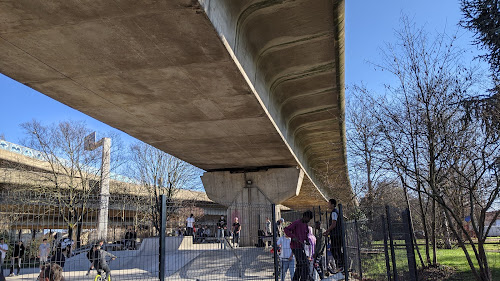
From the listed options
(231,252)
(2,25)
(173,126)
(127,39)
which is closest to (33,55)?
(2,25)

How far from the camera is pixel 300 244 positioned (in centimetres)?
844

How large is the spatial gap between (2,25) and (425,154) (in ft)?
36.3

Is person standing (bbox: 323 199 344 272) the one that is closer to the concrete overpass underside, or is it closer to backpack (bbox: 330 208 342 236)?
backpack (bbox: 330 208 342 236)

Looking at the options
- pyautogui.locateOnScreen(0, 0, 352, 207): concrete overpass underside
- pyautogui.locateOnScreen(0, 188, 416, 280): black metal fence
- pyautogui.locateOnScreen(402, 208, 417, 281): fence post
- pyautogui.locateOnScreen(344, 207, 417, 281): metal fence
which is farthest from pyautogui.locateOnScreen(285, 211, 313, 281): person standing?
pyautogui.locateOnScreen(0, 0, 352, 207): concrete overpass underside

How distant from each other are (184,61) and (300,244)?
15.4 ft

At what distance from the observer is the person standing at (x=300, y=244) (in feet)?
Answer: 27.3

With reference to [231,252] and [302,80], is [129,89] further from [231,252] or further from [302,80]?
[231,252]

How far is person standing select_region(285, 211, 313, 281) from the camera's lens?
27.3 ft

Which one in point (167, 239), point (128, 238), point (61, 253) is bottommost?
point (167, 239)

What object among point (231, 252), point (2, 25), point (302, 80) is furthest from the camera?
point (231, 252)

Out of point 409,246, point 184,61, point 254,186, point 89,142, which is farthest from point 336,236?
point 89,142

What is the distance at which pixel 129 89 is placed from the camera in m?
8.70

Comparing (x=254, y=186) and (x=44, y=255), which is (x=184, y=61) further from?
(x=254, y=186)

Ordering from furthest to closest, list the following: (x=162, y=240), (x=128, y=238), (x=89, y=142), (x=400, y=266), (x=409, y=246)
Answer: (x=89, y=142) < (x=400, y=266) < (x=409, y=246) < (x=128, y=238) < (x=162, y=240)
